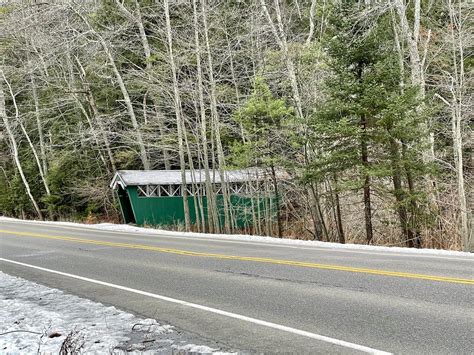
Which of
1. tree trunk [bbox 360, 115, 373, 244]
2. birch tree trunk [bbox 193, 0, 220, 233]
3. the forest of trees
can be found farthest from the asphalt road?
birch tree trunk [bbox 193, 0, 220, 233]

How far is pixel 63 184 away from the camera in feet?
112

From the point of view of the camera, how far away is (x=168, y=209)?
26.2m

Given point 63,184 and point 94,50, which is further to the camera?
point 63,184

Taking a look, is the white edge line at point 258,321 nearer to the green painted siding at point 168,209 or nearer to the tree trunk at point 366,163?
the tree trunk at point 366,163

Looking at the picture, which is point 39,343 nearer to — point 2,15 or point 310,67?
point 310,67

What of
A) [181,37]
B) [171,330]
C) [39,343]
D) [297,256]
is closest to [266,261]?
[297,256]

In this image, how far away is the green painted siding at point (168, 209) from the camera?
82.1 ft

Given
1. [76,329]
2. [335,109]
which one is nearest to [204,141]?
[335,109]

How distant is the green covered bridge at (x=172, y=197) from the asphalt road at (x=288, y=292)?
460 inches

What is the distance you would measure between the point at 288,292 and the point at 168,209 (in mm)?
19571

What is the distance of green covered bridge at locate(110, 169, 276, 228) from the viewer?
24.6 metres

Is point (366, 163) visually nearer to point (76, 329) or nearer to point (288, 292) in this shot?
point (288, 292)

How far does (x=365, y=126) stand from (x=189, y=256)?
740 cm

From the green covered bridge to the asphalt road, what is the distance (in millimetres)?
11675
